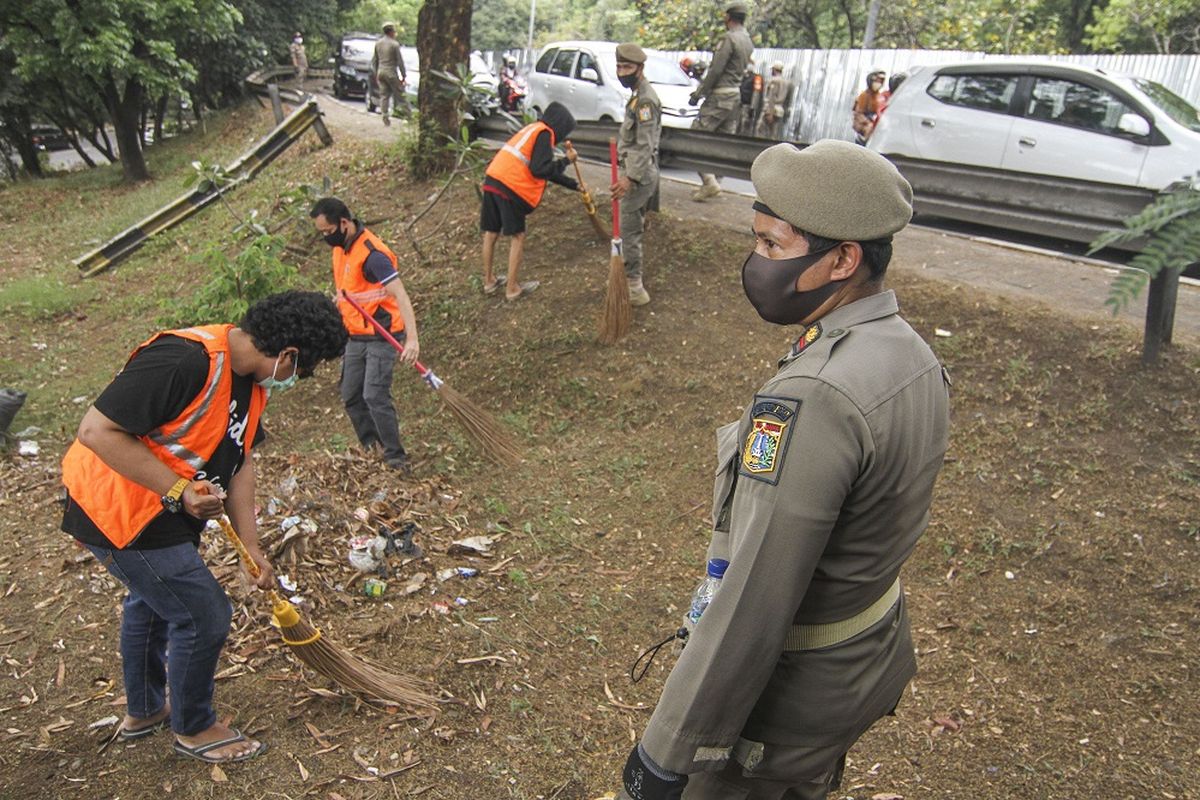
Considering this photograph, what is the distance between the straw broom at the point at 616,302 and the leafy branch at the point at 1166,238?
13.3 ft

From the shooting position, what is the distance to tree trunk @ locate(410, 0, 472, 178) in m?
9.21

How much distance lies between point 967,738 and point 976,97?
301 inches

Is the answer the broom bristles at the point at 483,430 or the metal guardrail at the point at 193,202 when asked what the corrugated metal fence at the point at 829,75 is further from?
the broom bristles at the point at 483,430

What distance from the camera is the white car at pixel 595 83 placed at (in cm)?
1274

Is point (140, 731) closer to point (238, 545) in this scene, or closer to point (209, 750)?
point (209, 750)

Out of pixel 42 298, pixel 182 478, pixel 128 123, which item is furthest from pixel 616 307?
pixel 128 123

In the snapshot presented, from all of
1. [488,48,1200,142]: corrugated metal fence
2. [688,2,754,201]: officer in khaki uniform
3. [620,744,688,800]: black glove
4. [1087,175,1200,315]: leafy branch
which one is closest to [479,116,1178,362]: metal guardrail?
[688,2,754,201]: officer in khaki uniform

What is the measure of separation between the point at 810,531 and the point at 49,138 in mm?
27076

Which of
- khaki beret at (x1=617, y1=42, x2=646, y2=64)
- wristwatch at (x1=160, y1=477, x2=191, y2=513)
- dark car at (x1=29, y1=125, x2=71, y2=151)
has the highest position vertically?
khaki beret at (x1=617, y1=42, x2=646, y2=64)

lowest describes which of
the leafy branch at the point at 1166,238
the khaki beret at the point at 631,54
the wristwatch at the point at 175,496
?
the wristwatch at the point at 175,496

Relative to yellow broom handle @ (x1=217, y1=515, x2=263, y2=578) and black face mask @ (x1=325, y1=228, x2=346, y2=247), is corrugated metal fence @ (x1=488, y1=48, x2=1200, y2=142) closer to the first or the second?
black face mask @ (x1=325, y1=228, x2=346, y2=247)

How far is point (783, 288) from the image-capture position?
1.76 metres

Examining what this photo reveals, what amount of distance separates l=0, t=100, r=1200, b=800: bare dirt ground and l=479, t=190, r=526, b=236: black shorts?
0.76 meters

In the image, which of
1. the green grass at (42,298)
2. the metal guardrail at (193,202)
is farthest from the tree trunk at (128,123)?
the green grass at (42,298)
